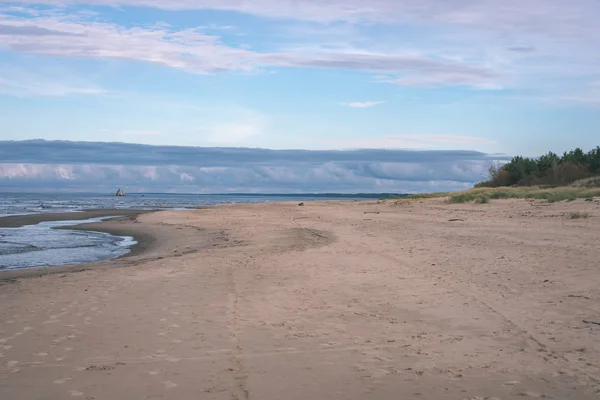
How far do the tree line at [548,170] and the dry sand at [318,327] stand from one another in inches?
1362

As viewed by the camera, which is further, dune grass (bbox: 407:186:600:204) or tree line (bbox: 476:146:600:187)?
tree line (bbox: 476:146:600:187)

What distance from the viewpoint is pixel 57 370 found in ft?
21.1

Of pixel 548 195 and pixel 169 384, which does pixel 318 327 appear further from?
pixel 548 195

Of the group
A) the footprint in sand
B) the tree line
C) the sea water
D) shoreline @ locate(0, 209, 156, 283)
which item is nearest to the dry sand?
the footprint in sand

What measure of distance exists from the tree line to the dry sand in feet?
113

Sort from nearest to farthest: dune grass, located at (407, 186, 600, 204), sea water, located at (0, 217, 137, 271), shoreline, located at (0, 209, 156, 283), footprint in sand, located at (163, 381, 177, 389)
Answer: footprint in sand, located at (163, 381, 177, 389) → shoreline, located at (0, 209, 156, 283) → sea water, located at (0, 217, 137, 271) → dune grass, located at (407, 186, 600, 204)

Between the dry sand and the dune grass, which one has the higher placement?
the dune grass

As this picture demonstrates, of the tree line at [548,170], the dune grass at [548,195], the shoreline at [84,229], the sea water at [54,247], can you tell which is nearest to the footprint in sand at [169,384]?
the shoreline at [84,229]

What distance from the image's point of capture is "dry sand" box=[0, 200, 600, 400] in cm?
591

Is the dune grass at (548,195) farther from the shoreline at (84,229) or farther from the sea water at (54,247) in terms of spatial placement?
the sea water at (54,247)

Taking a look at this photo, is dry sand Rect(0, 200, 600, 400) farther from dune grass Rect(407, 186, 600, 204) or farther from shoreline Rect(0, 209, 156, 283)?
dune grass Rect(407, 186, 600, 204)

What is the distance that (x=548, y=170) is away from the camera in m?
50.1

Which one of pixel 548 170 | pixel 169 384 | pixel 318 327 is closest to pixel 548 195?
pixel 548 170

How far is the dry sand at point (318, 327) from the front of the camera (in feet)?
19.4
